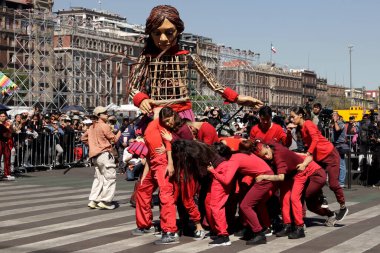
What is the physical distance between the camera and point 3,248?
816 centimetres

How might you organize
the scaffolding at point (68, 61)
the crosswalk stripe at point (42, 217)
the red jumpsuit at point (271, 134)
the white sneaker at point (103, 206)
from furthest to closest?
the scaffolding at point (68, 61), the white sneaker at point (103, 206), the crosswalk stripe at point (42, 217), the red jumpsuit at point (271, 134)

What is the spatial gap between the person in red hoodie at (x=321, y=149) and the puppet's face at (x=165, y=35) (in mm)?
1814

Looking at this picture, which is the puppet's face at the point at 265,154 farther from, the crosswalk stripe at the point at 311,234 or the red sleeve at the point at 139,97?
the red sleeve at the point at 139,97

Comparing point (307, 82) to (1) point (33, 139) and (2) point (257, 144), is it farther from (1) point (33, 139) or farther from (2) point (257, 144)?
(2) point (257, 144)

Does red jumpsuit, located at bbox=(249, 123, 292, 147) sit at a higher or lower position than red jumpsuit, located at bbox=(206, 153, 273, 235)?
higher

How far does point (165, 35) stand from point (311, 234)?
3.06 metres

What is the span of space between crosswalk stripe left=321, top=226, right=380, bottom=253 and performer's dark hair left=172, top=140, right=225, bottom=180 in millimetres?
1598

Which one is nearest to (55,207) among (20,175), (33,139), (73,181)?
(73,181)

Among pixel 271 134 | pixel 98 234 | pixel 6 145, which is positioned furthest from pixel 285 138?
pixel 6 145

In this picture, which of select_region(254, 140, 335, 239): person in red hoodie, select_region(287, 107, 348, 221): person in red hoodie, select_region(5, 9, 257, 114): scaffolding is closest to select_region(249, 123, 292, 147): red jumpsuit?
select_region(287, 107, 348, 221): person in red hoodie

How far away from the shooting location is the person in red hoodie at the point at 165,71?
9.62m

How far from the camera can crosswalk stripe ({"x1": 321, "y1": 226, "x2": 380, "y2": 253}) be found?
26.2 feet

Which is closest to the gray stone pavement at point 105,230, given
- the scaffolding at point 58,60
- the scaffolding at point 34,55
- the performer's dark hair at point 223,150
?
the performer's dark hair at point 223,150

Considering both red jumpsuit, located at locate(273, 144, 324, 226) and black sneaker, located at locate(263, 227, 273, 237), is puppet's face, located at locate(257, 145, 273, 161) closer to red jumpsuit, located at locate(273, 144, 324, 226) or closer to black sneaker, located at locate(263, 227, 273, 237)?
red jumpsuit, located at locate(273, 144, 324, 226)
